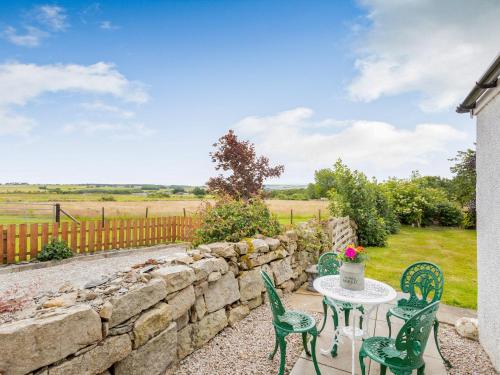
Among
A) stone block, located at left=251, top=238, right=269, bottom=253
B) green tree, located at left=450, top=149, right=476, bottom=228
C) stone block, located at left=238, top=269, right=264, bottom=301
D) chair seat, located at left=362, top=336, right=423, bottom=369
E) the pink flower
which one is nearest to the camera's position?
chair seat, located at left=362, top=336, right=423, bottom=369

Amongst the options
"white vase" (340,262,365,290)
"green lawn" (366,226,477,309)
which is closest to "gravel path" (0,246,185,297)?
"white vase" (340,262,365,290)

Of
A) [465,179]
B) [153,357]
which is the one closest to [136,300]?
[153,357]

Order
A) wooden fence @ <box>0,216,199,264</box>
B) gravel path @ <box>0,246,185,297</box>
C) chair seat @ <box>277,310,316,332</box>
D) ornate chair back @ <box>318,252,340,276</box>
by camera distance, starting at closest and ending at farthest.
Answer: chair seat @ <box>277,310,316,332</box> → ornate chair back @ <box>318,252,340,276</box> → gravel path @ <box>0,246,185,297</box> → wooden fence @ <box>0,216,199,264</box>

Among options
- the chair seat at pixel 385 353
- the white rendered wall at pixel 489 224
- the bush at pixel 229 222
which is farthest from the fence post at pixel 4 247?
the white rendered wall at pixel 489 224

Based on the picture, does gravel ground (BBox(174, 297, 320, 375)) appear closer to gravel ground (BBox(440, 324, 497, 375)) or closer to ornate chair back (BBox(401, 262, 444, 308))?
ornate chair back (BBox(401, 262, 444, 308))

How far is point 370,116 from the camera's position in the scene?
10.7 m

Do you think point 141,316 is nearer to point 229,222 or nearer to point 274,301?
point 274,301

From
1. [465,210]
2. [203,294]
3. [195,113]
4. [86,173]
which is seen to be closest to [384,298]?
[203,294]

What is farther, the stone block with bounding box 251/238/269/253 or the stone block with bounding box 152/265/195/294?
the stone block with bounding box 251/238/269/253

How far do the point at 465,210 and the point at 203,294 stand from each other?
Answer: 1727cm

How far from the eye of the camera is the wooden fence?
7105 mm

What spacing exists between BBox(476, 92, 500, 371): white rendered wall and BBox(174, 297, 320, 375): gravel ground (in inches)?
90.8

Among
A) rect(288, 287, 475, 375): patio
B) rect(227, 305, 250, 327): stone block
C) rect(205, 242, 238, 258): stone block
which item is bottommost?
rect(288, 287, 475, 375): patio

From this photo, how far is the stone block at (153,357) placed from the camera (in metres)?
2.34
